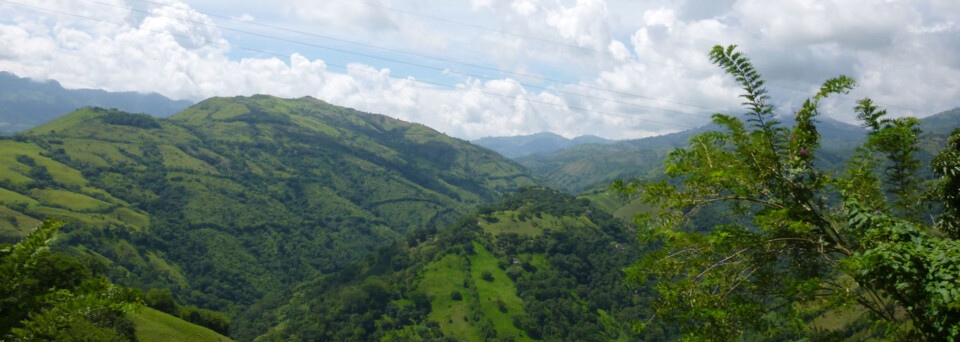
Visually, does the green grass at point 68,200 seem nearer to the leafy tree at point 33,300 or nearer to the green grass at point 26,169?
the green grass at point 26,169

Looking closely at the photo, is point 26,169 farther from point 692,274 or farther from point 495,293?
point 692,274

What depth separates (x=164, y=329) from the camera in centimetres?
5603

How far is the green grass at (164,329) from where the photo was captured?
53469 millimetres

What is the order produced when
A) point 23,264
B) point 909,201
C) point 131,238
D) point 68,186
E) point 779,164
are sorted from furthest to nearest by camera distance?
point 68,186
point 131,238
point 909,201
point 779,164
point 23,264

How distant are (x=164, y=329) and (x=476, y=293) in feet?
283

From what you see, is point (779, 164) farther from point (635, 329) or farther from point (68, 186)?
point (68, 186)

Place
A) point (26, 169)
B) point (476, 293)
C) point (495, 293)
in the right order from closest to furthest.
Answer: point (476, 293) < point (495, 293) < point (26, 169)

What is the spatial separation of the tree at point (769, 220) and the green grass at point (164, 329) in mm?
61853

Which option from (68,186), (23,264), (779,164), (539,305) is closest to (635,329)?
(779,164)

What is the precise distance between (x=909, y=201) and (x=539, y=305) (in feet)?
407

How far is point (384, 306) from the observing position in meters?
125

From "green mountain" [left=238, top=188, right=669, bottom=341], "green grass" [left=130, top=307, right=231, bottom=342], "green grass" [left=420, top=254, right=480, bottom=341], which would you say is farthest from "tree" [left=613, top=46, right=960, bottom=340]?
"green grass" [left=420, top=254, right=480, bottom=341]

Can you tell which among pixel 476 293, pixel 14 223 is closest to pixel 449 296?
pixel 476 293

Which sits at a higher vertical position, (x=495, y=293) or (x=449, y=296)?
(x=495, y=293)
